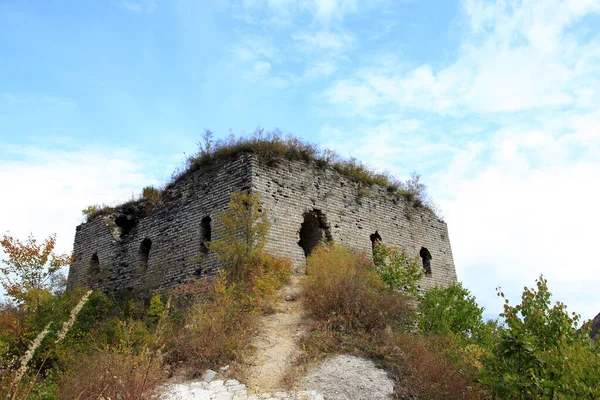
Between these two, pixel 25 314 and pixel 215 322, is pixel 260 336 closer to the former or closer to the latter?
pixel 215 322

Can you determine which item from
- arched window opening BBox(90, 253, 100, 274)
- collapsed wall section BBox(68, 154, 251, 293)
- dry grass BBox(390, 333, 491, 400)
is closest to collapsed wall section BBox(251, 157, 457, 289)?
collapsed wall section BBox(68, 154, 251, 293)

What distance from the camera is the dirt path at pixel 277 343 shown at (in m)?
5.95

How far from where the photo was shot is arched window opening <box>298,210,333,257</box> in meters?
11.9

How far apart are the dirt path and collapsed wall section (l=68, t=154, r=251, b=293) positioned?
2.38 metres

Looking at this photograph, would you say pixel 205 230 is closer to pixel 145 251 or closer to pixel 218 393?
pixel 145 251

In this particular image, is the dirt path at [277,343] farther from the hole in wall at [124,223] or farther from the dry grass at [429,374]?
the hole in wall at [124,223]

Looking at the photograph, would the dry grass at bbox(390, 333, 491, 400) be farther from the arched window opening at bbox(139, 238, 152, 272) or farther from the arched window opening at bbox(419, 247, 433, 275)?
the arched window opening at bbox(139, 238, 152, 272)

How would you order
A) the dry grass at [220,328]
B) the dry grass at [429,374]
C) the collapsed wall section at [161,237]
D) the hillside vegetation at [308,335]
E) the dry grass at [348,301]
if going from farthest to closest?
the collapsed wall section at [161,237], the dry grass at [348,301], the dry grass at [220,328], the dry grass at [429,374], the hillside vegetation at [308,335]

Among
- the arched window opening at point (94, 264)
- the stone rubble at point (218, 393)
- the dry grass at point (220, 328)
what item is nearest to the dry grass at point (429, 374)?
the stone rubble at point (218, 393)

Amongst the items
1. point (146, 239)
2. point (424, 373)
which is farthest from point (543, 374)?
point (146, 239)

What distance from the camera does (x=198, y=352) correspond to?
6.40 metres

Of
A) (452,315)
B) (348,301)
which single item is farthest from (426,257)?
(348,301)

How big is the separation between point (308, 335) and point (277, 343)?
19.6 inches

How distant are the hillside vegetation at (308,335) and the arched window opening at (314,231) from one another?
1.54 feet
